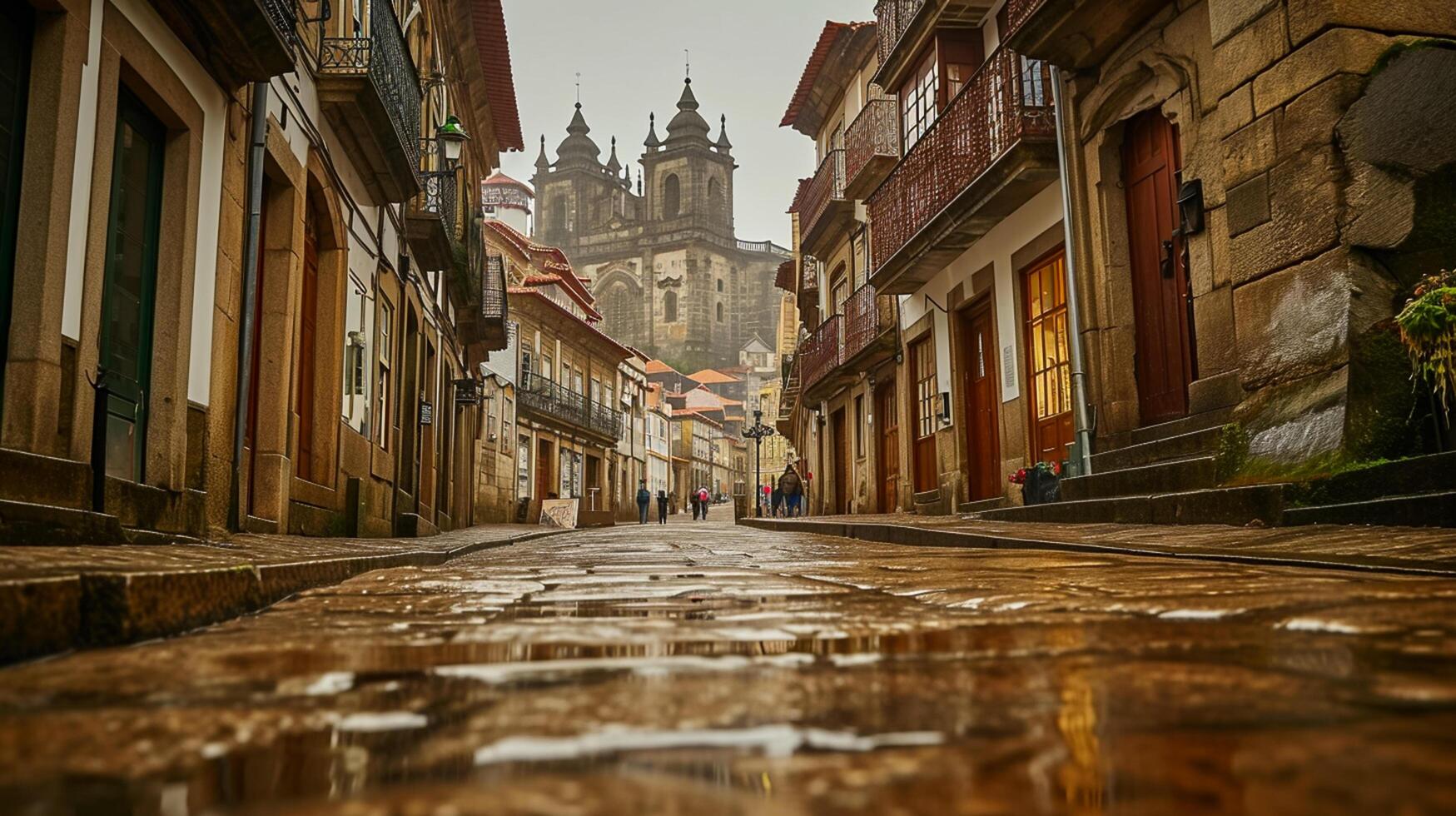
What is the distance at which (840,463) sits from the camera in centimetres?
2200

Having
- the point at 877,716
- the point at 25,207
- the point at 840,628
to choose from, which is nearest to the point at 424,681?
the point at 877,716

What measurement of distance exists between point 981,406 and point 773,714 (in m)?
11.6

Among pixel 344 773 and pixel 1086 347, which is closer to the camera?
pixel 344 773

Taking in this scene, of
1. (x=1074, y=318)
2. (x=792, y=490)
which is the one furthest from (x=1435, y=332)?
(x=792, y=490)

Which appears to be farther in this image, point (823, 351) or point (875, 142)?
point (823, 351)

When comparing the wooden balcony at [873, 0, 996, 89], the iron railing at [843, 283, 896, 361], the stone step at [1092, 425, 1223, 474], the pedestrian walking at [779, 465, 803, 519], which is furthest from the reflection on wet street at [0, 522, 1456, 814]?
the pedestrian walking at [779, 465, 803, 519]

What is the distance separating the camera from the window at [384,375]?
10469 mm

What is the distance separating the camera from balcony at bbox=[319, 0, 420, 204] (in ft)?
26.6

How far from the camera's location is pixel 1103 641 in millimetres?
1378

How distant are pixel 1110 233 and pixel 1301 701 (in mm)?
7792

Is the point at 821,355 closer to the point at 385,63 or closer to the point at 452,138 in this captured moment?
the point at 452,138

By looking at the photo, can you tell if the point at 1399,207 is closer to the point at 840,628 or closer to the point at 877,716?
the point at 840,628

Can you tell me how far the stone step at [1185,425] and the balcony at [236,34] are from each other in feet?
19.0

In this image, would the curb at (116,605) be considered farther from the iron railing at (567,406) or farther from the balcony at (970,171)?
→ the iron railing at (567,406)
